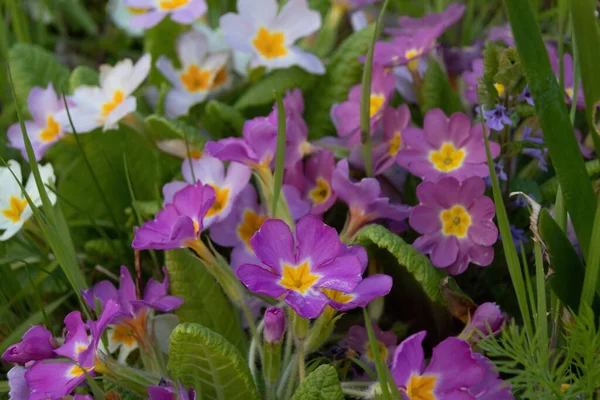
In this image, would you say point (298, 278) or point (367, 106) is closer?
point (298, 278)

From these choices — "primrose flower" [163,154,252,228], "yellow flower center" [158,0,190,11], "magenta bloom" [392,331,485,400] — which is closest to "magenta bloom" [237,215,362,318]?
"magenta bloom" [392,331,485,400]

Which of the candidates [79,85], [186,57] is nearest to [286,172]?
[186,57]

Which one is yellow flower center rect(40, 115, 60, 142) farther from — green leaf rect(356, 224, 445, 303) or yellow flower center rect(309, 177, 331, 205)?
green leaf rect(356, 224, 445, 303)

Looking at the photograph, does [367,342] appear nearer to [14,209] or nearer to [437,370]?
[437,370]

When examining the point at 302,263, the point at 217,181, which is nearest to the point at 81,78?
the point at 217,181

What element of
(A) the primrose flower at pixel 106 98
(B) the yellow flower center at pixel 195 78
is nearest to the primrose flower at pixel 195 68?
(B) the yellow flower center at pixel 195 78

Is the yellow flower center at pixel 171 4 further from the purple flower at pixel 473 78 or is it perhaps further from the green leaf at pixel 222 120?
the purple flower at pixel 473 78
